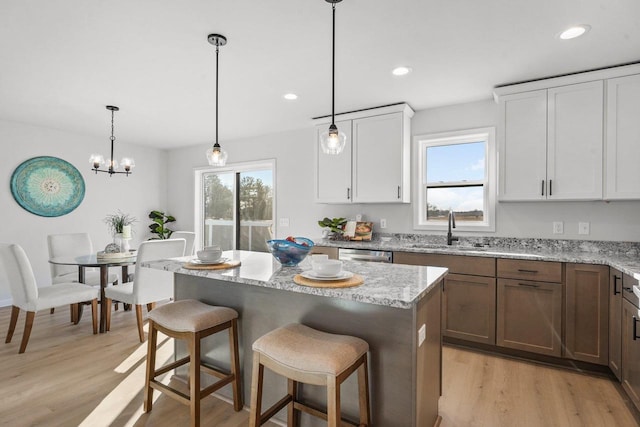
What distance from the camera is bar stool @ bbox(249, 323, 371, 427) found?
53.1 inches

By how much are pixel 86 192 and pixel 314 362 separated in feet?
16.8

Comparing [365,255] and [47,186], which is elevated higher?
[47,186]

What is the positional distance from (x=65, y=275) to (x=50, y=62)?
2538 millimetres

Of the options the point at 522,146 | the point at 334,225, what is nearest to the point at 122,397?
the point at 334,225

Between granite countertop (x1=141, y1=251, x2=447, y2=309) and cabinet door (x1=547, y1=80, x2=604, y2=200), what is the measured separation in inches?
69.7

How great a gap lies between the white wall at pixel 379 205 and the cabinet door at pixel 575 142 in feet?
1.15

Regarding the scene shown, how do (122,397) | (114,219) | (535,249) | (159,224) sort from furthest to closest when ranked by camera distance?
(159,224), (114,219), (535,249), (122,397)

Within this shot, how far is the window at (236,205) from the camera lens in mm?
5191

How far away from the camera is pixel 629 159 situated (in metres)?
2.63

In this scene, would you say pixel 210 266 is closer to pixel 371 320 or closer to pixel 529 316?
pixel 371 320

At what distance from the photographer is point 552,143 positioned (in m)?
2.89

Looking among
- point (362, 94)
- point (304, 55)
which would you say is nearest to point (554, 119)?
point (362, 94)

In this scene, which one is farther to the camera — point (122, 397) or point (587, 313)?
point (587, 313)

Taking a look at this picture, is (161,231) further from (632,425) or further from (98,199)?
(632,425)
